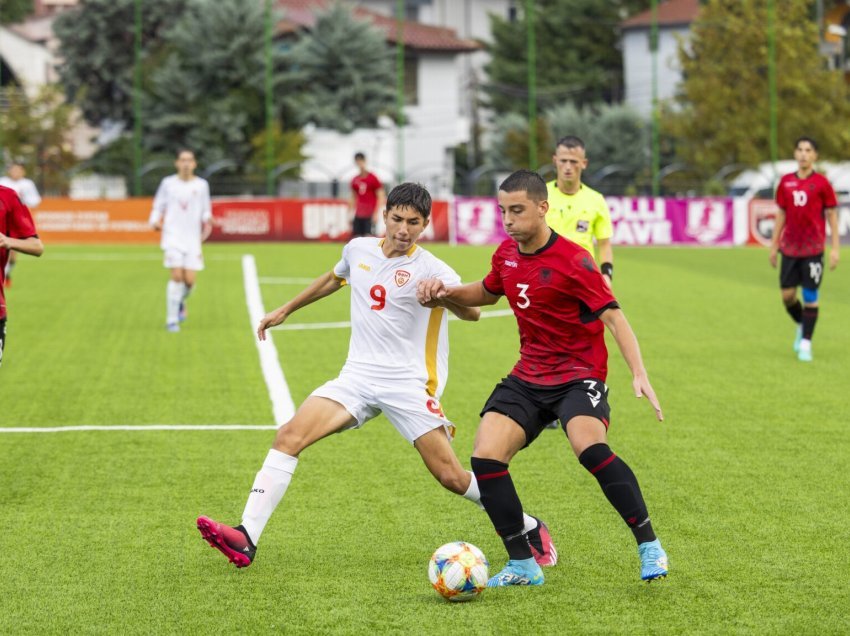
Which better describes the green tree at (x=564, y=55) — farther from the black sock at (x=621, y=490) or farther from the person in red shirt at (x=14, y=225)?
the black sock at (x=621, y=490)

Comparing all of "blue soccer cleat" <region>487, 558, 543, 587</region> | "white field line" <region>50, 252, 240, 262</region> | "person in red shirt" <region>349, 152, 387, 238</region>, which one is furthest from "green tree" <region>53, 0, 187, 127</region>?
"blue soccer cleat" <region>487, 558, 543, 587</region>

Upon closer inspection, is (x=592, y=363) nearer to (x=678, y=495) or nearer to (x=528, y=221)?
(x=528, y=221)

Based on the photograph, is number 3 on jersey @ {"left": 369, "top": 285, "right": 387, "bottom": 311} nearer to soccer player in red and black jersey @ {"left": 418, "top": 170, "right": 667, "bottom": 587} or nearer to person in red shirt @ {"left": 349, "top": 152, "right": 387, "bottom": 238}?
soccer player in red and black jersey @ {"left": 418, "top": 170, "right": 667, "bottom": 587}

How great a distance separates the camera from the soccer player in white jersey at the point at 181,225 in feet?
54.6

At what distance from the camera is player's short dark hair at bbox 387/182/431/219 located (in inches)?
246

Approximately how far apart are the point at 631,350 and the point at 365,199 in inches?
824

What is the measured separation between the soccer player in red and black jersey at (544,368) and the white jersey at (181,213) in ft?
35.9

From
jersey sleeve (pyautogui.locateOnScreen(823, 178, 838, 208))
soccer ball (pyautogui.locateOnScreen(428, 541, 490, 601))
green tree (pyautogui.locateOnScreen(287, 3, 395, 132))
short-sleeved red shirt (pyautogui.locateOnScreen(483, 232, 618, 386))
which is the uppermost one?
green tree (pyautogui.locateOnScreen(287, 3, 395, 132))

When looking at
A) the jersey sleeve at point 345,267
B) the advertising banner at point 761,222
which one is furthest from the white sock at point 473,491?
the advertising banner at point 761,222

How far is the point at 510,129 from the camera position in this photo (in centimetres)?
6031

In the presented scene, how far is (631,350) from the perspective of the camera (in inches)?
232

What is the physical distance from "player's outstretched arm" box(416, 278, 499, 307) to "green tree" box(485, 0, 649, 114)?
6316 cm

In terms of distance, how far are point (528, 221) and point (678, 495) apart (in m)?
2.51

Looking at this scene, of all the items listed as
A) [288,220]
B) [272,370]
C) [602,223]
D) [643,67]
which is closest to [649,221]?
[288,220]
